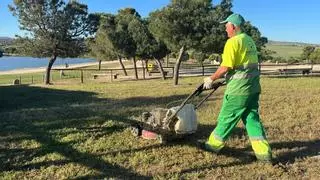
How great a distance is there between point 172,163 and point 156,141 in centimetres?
106

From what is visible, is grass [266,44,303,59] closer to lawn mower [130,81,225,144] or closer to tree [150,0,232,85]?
tree [150,0,232,85]

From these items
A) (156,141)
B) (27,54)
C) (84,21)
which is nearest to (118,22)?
(84,21)

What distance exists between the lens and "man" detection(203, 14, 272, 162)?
21.4 feet

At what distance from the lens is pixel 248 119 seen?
6770 mm

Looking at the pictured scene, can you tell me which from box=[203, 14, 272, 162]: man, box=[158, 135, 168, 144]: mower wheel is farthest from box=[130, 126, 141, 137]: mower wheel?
box=[203, 14, 272, 162]: man

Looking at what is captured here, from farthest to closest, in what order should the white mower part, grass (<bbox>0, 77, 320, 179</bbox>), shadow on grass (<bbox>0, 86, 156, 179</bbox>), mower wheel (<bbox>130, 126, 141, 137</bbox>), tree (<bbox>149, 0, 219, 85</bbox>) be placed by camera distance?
tree (<bbox>149, 0, 219, 85</bbox>) < mower wheel (<bbox>130, 126, 141, 137</bbox>) < the white mower part < shadow on grass (<bbox>0, 86, 156, 179</bbox>) < grass (<bbox>0, 77, 320, 179</bbox>)

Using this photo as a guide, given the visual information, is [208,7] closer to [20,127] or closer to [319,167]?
[20,127]

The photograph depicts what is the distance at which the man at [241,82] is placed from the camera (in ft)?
21.4

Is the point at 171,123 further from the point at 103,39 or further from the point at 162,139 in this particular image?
the point at 103,39

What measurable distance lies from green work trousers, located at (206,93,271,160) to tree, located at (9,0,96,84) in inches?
1166

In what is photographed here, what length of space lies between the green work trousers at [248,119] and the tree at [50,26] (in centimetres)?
2961

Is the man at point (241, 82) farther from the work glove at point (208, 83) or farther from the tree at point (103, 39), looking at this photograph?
the tree at point (103, 39)

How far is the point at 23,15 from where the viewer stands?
3481 centimetres

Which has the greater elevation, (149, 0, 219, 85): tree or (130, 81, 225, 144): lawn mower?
(149, 0, 219, 85): tree
